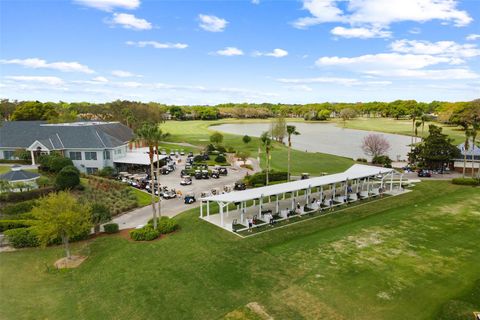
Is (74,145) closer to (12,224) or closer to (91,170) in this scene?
(91,170)

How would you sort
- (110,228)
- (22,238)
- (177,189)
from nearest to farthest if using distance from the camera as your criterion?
(22,238) → (110,228) → (177,189)

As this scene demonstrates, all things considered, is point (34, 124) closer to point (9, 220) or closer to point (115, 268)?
point (9, 220)

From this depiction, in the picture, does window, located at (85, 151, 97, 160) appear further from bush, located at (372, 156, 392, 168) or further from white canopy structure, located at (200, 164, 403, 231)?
bush, located at (372, 156, 392, 168)

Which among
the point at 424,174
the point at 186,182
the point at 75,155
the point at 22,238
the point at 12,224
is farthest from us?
the point at 75,155

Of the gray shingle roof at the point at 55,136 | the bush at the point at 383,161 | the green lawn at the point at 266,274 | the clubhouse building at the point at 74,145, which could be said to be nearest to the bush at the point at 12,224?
the green lawn at the point at 266,274

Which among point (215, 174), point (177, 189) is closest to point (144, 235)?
point (177, 189)

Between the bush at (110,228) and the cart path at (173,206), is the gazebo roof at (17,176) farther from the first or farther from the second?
the bush at (110,228)
